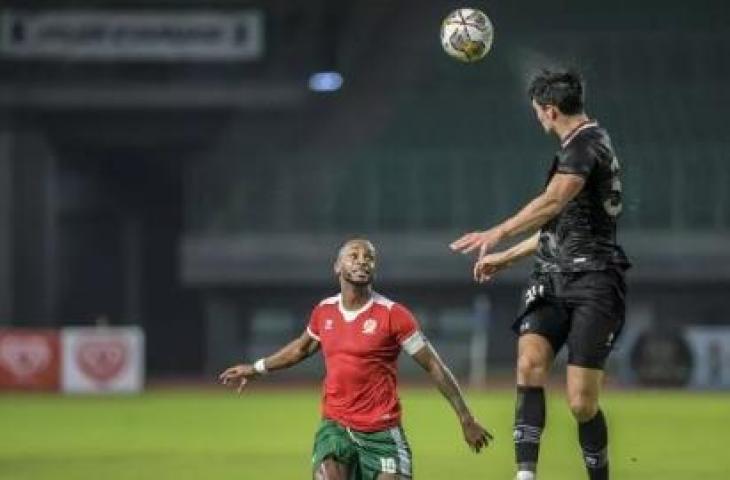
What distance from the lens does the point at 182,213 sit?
162 ft

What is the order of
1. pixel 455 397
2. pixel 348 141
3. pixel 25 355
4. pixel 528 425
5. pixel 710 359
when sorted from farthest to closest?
pixel 348 141
pixel 710 359
pixel 25 355
pixel 528 425
pixel 455 397

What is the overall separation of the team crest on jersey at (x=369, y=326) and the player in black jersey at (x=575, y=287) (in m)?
0.59

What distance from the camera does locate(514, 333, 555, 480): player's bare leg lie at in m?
9.36

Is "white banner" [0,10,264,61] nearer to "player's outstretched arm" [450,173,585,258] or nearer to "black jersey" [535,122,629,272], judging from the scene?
"black jersey" [535,122,629,272]

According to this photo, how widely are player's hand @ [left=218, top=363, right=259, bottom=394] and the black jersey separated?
1693 millimetres

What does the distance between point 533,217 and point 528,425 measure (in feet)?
3.89

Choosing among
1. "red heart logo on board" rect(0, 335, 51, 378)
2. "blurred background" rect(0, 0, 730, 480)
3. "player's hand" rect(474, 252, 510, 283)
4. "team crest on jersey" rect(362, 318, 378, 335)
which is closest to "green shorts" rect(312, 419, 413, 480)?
"team crest on jersey" rect(362, 318, 378, 335)

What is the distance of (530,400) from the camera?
950 cm

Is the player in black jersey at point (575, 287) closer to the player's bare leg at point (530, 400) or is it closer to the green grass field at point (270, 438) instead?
the player's bare leg at point (530, 400)

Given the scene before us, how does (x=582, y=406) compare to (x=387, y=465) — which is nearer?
(x=387, y=465)

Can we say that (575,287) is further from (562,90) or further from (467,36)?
(467,36)

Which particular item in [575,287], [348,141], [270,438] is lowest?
[270,438]

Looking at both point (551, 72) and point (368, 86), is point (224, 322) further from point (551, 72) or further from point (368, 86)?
point (551, 72)

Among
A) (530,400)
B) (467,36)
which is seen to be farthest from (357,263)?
(467,36)
